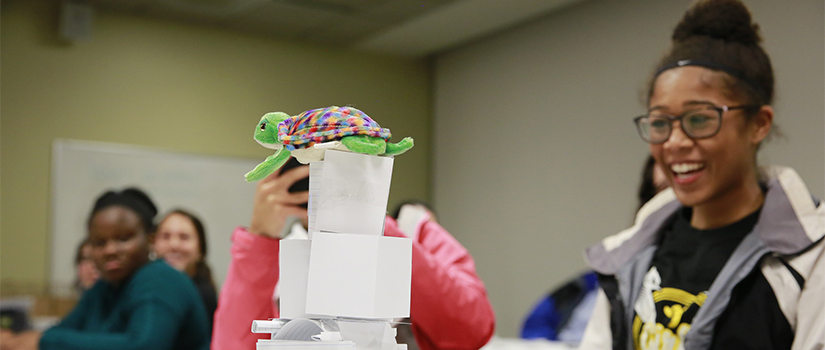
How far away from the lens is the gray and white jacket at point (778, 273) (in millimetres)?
1123

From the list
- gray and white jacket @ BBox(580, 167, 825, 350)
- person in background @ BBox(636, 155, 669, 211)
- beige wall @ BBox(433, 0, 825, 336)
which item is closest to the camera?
gray and white jacket @ BBox(580, 167, 825, 350)

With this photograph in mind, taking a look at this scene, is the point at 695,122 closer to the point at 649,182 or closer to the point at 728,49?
the point at 728,49

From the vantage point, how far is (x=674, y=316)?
4.27ft

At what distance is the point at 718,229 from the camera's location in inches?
52.8

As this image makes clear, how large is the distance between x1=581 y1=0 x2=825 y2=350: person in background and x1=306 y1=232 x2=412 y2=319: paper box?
0.73 meters

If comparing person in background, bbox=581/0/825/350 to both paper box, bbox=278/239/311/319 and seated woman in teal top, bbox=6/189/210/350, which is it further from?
seated woman in teal top, bbox=6/189/210/350

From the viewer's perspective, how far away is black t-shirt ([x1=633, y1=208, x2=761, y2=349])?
1292mm

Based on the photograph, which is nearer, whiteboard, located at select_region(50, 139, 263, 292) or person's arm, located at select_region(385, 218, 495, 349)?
person's arm, located at select_region(385, 218, 495, 349)

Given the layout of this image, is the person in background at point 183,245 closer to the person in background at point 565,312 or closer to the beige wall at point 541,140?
the person in background at point 565,312

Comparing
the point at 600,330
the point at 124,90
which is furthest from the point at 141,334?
the point at 124,90

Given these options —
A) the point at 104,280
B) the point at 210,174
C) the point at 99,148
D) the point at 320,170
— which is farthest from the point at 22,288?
the point at 320,170

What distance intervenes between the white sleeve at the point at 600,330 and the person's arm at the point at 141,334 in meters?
0.90

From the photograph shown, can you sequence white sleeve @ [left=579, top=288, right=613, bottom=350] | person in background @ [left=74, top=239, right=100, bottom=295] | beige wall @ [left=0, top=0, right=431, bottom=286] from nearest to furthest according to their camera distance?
white sleeve @ [left=579, top=288, right=613, bottom=350]
person in background @ [left=74, top=239, right=100, bottom=295]
beige wall @ [left=0, top=0, right=431, bottom=286]

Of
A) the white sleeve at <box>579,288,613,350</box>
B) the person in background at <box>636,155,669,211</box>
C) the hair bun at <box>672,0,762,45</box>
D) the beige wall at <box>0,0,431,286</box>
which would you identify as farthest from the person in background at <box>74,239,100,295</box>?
the hair bun at <box>672,0,762,45</box>
